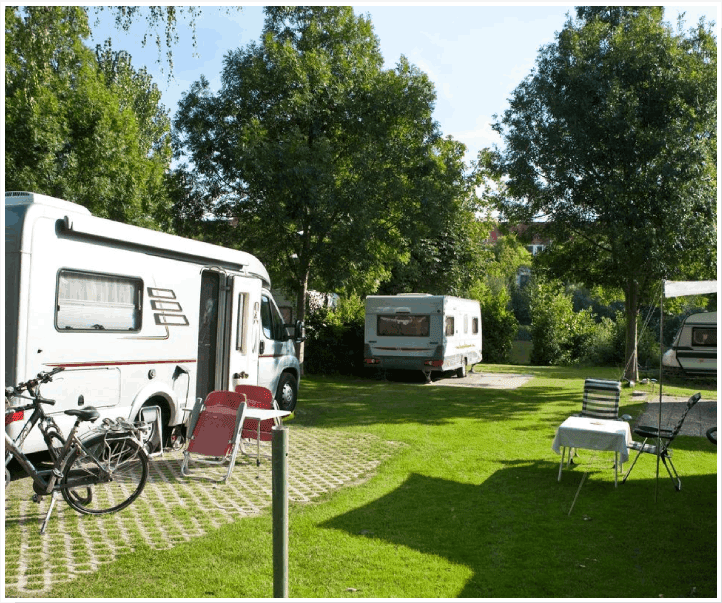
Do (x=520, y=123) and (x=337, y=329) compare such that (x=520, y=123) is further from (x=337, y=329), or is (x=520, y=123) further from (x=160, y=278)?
(x=160, y=278)

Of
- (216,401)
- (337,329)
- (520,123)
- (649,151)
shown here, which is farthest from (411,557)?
(337,329)

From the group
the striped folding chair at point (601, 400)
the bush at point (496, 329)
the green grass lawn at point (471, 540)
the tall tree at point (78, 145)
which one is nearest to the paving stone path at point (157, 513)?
the green grass lawn at point (471, 540)

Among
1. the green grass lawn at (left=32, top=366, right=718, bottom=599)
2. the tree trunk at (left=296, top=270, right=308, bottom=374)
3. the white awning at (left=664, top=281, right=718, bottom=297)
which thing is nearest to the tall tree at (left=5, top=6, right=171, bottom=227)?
the tree trunk at (left=296, top=270, right=308, bottom=374)

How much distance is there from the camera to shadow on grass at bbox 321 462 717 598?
16.3 feet

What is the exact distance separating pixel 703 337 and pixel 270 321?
12842 mm

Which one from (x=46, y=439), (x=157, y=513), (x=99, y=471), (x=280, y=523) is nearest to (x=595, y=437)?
(x=157, y=513)

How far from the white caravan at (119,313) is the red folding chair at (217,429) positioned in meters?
0.78

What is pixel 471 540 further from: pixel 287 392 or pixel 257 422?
pixel 287 392

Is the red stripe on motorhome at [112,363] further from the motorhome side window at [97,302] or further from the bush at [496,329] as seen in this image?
the bush at [496,329]

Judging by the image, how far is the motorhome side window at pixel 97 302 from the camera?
23.7 ft

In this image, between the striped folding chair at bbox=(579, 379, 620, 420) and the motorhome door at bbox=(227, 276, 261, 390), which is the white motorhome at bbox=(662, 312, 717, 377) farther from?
the motorhome door at bbox=(227, 276, 261, 390)

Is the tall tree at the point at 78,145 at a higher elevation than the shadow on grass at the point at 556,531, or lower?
higher

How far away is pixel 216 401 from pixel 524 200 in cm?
1237

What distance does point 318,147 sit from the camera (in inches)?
659
